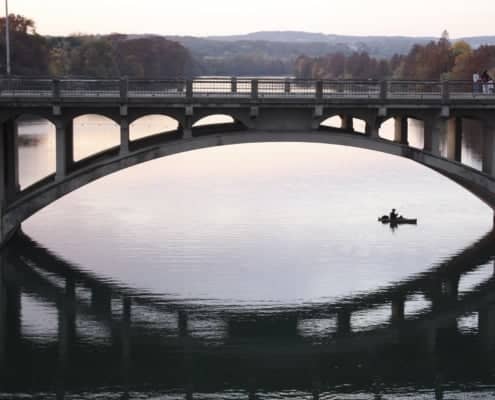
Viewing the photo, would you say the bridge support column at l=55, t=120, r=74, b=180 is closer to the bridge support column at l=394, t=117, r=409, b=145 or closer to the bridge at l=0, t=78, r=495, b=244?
the bridge at l=0, t=78, r=495, b=244

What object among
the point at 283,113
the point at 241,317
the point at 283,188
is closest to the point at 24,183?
the point at 283,188

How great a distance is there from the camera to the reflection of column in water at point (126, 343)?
103 feet

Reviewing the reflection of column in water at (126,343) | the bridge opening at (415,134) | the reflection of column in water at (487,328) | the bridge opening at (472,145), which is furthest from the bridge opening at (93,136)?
the reflection of column in water at (487,328)

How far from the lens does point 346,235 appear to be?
50.9 m

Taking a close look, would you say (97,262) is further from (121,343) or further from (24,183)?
(24,183)

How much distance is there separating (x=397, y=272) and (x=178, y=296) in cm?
973

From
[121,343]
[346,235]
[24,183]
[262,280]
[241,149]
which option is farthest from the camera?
[241,149]

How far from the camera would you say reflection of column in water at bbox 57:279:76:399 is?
31.8 m

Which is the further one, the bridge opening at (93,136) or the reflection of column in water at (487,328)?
the bridge opening at (93,136)

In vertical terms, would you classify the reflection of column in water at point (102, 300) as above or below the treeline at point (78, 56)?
below

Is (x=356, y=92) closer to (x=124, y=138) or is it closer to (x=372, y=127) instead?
(x=372, y=127)

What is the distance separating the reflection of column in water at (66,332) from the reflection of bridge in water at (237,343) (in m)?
0.04

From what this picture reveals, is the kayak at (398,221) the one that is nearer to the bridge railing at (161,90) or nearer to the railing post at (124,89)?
the bridge railing at (161,90)

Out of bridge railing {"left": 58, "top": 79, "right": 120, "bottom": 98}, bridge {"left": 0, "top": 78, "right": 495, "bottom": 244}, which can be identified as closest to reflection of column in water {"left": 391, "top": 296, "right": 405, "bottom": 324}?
bridge {"left": 0, "top": 78, "right": 495, "bottom": 244}
